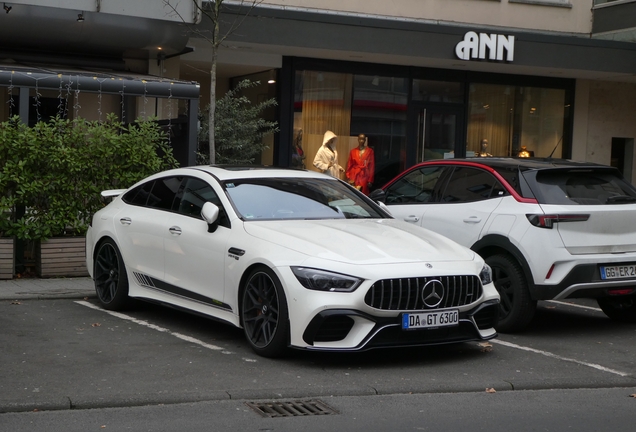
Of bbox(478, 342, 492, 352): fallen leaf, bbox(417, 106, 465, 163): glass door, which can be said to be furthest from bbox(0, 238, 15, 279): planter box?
bbox(417, 106, 465, 163): glass door

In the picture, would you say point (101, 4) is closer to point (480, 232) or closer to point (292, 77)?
point (292, 77)

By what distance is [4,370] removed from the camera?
7023 millimetres

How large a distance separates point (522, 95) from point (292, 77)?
5.64 metres

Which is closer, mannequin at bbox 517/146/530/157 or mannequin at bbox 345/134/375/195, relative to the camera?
mannequin at bbox 345/134/375/195

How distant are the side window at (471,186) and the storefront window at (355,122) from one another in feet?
28.8

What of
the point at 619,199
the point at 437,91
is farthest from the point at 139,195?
the point at 437,91


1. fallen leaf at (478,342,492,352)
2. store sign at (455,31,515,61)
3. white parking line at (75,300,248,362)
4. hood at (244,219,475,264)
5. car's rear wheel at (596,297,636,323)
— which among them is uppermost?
store sign at (455,31,515,61)

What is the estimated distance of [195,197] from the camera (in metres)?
8.83

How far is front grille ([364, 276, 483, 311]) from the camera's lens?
7.16 meters

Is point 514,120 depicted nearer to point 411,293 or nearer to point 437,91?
point 437,91

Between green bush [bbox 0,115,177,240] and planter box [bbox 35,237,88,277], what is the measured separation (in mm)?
153

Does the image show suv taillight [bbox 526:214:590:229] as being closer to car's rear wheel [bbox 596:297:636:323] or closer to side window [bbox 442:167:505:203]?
side window [bbox 442:167:505:203]

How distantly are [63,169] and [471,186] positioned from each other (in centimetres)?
534

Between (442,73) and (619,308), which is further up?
(442,73)
